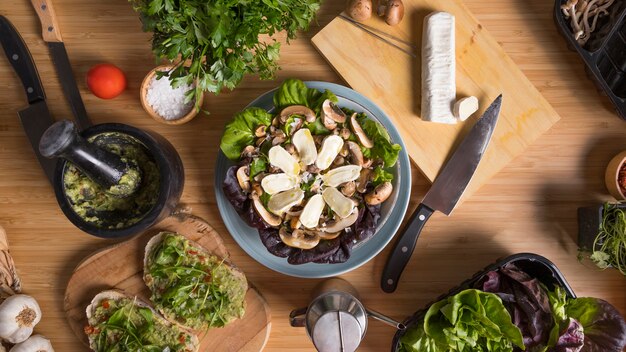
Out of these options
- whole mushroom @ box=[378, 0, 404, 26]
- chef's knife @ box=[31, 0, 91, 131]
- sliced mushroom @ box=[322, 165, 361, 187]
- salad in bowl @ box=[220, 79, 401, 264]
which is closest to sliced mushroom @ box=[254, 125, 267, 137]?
salad in bowl @ box=[220, 79, 401, 264]

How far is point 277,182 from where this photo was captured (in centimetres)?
171

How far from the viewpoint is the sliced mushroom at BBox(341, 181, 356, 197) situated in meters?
1.70

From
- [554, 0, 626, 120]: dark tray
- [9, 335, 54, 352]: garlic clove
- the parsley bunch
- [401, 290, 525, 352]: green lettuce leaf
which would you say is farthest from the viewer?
[9, 335, 54, 352]: garlic clove

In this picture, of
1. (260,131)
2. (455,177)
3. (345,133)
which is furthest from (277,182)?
(455,177)

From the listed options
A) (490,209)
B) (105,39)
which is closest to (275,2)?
(105,39)

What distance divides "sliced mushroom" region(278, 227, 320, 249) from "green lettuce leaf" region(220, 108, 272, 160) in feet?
1.00

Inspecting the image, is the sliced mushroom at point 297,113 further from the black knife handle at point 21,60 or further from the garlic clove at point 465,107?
the black knife handle at point 21,60

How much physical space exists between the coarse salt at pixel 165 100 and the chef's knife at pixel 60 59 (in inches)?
11.9

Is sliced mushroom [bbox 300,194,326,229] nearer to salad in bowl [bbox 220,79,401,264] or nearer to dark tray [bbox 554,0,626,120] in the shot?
salad in bowl [bbox 220,79,401,264]

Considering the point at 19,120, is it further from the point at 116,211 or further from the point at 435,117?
the point at 435,117

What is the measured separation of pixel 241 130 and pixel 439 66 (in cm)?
75

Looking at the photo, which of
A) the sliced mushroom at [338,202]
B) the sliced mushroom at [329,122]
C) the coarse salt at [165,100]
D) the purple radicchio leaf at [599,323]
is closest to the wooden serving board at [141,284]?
the coarse salt at [165,100]

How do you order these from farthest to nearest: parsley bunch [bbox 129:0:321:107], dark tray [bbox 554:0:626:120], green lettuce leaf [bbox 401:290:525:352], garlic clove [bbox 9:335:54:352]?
garlic clove [bbox 9:335:54:352]
dark tray [bbox 554:0:626:120]
green lettuce leaf [bbox 401:290:525:352]
parsley bunch [bbox 129:0:321:107]

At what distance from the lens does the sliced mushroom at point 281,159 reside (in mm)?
1698
